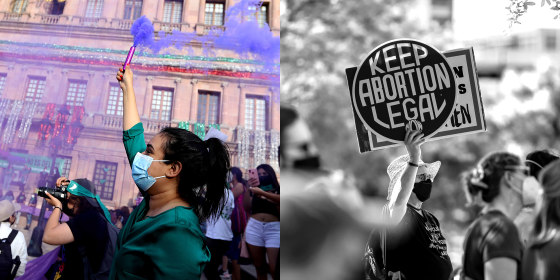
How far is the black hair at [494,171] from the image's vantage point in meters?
2.50

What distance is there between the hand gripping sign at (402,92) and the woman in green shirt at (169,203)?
0.96 metres

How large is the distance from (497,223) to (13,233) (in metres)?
3.01

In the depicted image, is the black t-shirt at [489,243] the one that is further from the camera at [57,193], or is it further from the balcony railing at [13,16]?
the balcony railing at [13,16]

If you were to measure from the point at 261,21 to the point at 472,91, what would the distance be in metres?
1.67

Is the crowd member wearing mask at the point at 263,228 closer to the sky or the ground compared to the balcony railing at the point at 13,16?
closer to the ground

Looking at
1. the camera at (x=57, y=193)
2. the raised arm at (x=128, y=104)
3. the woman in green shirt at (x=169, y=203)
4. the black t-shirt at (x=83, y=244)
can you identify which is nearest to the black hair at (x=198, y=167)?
the woman in green shirt at (x=169, y=203)

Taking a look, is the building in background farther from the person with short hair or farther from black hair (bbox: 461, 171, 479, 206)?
black hair (bbox: 461, 171, 479, 206)

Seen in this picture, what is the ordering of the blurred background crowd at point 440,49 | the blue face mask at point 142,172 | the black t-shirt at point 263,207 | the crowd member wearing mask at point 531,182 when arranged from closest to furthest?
the blue face mask at point 142,172
the crowd member wearing mask at point 531,182
the black t-shirt at point 263,207
the blurred background crowd at point 440,49

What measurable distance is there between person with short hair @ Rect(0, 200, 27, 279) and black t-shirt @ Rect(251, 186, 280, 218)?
1.55 meters

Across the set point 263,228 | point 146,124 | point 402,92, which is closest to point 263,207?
point 263,228

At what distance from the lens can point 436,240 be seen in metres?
2.62

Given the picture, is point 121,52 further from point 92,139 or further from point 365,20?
point 365,20

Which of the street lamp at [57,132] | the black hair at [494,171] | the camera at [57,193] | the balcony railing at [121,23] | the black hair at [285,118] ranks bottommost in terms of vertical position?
the camera at [57,193]

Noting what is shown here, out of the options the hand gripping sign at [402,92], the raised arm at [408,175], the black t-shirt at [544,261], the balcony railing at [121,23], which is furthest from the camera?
the balcony railing at [121,23]
